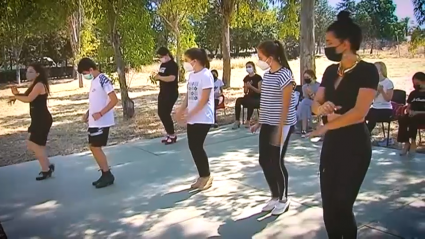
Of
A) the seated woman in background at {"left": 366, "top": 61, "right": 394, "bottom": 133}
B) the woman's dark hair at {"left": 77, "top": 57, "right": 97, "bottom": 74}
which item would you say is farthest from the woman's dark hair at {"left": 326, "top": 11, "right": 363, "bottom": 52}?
the seated woman in background at {"left": 366, "top": 61, "right": 394, "bottom": 133}

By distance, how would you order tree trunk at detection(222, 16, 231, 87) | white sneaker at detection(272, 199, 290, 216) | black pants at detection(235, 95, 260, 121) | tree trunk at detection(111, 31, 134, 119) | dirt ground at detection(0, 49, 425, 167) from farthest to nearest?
tree trunk at detection(222, 16, 231, 87)
tree trunk at detection(111, 31, 134, 119)
black pants at detection(235, 95, 260, 121)
dirt ground at detection(0, 49, 425, 167)
white sneaker at detection(272, 199, 290, 216)

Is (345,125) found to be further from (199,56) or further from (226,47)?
(226,47)

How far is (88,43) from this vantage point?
2236 centimetres

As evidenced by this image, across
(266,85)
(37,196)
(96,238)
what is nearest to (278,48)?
(266,85)

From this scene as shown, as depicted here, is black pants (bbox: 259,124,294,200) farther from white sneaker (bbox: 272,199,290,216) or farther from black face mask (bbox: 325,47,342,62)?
black face mask (bbox: 325,47,342,62)

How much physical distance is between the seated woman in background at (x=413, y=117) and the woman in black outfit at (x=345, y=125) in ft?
12.9

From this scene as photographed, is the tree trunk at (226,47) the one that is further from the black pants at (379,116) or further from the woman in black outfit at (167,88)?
the black pants at (379,116)

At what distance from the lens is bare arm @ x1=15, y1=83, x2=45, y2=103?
5449 mm

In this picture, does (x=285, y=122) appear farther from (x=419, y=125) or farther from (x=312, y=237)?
(x=419, y=125)

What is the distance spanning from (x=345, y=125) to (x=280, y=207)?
67.1 inches

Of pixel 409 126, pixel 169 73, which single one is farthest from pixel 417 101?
pixel 169 73

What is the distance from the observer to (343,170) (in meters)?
2.84

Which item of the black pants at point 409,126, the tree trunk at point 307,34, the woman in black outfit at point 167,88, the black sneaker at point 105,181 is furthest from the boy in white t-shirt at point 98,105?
the tree trunk at point 307,34

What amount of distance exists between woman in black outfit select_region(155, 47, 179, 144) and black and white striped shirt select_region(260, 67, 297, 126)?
3730mm
